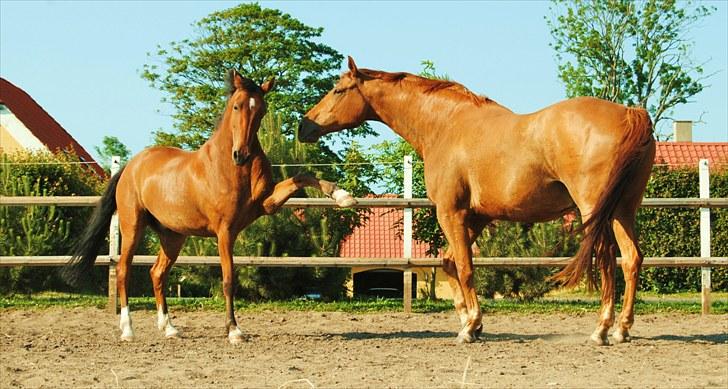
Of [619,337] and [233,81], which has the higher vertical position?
[233,81]

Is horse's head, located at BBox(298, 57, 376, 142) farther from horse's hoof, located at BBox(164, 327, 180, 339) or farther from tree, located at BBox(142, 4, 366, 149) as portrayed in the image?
tree, located at BBox(142, 4, 366, 149)

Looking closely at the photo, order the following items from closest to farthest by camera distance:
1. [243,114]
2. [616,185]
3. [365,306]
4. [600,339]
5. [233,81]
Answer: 1. [616,185]
2. [600,339]
3. [243,114]
4. [233,81]
5. [365,306]

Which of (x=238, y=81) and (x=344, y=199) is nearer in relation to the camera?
(x=344, y=199)

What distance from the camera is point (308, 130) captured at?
830 centimetres

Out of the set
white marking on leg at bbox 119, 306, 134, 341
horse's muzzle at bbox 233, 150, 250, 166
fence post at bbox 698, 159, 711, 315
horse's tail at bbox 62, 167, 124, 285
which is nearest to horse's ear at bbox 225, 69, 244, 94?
horse's muzzle at bbox 233, 150, 250, 166

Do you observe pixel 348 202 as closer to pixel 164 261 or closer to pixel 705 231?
pixel 164 261

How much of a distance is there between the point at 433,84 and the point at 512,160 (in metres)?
1.43

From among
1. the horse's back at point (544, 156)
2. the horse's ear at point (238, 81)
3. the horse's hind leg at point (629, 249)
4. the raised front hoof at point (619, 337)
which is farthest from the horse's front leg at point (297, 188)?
the raised front hoof at point (619, 337)

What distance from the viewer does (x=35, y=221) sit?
1367 centimetres

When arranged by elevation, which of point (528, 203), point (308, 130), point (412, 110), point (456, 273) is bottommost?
point (456, 273)

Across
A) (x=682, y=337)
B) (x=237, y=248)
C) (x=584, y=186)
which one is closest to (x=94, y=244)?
(x=237, y=248)

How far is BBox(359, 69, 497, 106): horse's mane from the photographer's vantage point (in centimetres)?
791

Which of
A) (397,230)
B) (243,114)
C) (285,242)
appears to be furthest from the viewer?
(397,230)

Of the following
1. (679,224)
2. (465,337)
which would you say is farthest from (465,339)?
(679,224)
